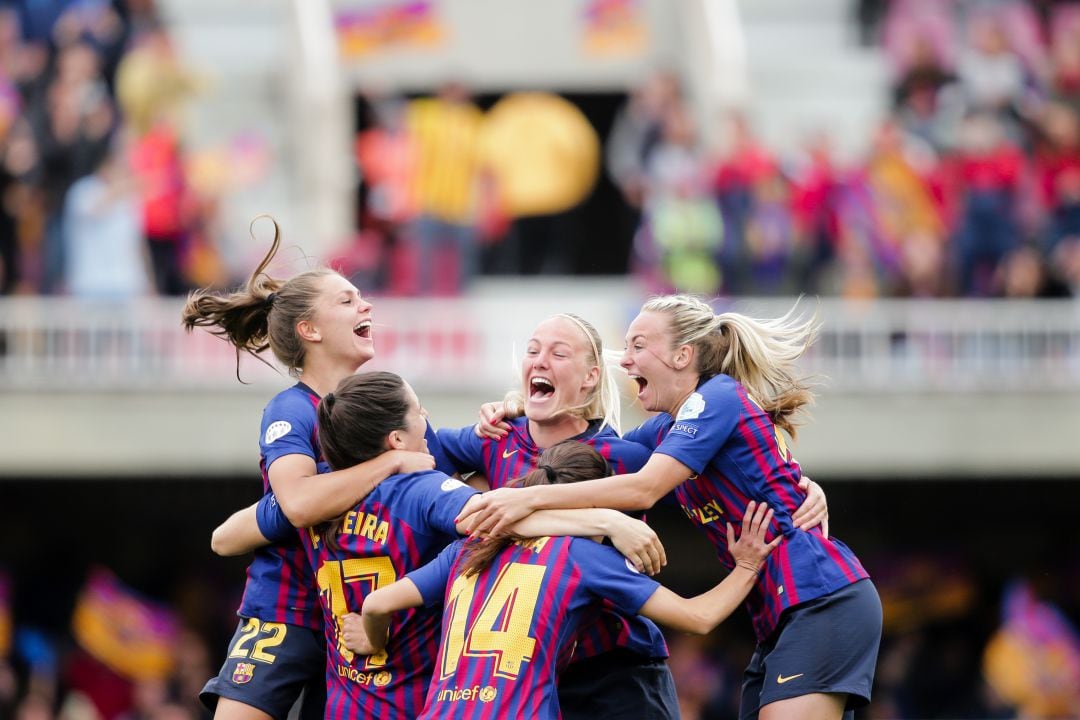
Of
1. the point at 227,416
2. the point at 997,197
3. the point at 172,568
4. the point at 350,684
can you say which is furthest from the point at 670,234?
the point at 350,684

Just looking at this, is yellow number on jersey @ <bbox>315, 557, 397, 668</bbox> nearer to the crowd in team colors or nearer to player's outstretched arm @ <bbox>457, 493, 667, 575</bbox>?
the crowd in team colors

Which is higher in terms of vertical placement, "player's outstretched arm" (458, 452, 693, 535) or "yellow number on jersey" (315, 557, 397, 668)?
"player's outstretched arm" (458, 452, 693, 535)

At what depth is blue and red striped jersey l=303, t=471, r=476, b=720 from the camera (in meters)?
5.39

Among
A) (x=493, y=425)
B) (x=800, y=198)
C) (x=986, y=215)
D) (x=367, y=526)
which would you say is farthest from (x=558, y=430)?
(x=986, y=215)

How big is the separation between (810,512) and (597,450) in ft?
2.31

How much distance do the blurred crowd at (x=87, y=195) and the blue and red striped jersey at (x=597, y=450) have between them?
24.5ft

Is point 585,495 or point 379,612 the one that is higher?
point 585,495

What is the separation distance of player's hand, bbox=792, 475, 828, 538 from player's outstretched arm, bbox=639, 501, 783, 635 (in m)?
0.09

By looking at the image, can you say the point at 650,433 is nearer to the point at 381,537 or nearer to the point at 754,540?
the point at 754,540

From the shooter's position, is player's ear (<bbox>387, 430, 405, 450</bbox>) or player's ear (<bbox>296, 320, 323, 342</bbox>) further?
player's ear (<bbox>296, 320, 323, 342</bbox>)

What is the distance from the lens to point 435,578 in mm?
5223

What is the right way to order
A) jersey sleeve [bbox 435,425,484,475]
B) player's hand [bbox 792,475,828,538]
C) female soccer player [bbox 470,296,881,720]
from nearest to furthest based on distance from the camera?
female soccer player [bbox 470,296,881,720]
player's hand [bbox 792,475,828,538]
jersey sleeve [bbox 435,425,484,475]

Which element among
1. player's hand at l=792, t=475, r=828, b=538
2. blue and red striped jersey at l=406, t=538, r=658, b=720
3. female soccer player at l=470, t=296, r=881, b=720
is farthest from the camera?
player's hand at l=792, t=475, r=828, b=538

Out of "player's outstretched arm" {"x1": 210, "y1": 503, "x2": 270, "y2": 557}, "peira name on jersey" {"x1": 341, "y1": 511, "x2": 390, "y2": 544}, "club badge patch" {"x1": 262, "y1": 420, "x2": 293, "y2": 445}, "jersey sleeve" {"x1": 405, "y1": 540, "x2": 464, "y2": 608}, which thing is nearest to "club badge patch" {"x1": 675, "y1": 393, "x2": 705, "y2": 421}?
"jersey sleeve" {"x1": 405, "y1": 540, "x2": 464, "y2": 608}
